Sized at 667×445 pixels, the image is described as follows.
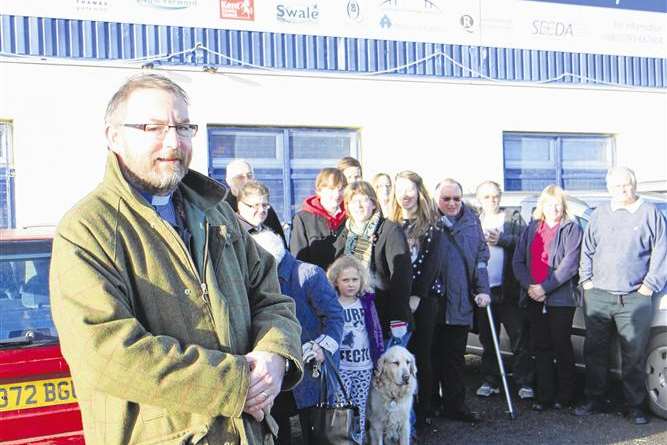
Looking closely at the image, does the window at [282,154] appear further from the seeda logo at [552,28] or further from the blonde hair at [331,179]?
the blonde hair at [331,179]

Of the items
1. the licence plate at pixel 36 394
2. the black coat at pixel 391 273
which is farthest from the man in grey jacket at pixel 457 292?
the licence plate at pixel 36 394

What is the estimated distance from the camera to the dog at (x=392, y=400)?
5512 mm

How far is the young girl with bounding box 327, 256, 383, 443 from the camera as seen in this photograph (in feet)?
17.8

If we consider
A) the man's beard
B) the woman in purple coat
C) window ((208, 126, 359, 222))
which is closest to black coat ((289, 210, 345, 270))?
the woman in purple coat

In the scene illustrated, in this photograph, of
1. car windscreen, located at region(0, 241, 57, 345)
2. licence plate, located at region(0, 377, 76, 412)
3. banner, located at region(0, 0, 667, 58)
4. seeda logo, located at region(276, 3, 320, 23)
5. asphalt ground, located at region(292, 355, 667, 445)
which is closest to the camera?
licence plate, located at region(0, 377, 76, 412)

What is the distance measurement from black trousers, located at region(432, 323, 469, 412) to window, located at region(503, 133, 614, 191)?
7029 mm

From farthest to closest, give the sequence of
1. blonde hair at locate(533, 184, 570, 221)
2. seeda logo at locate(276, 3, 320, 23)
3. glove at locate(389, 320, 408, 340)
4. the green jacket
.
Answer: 1. seeda logo at locate(276, 3, 320, 23)
2. blonde hair at locate(533, 184, 570, 221)
3. glove at locate(389, 320, 408, 340)
4. the green jacket

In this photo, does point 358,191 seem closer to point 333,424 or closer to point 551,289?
point 333,424

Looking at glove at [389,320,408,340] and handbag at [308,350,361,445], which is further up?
glove at [389,320,408,340]

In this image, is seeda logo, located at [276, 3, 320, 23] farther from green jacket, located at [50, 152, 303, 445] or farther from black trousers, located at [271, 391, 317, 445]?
green jacket, located at [50, 152, 303, 445]

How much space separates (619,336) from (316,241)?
9.20 ft

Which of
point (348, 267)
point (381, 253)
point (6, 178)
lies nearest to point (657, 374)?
point (381, 253)

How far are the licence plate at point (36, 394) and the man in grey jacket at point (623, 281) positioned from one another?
4.67m

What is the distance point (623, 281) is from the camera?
6719mm
